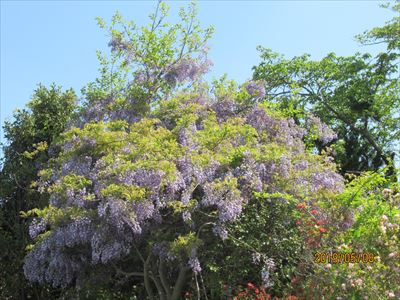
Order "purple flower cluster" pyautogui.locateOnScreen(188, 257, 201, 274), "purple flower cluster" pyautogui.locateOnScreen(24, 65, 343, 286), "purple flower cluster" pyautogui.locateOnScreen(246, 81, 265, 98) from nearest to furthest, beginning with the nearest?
"purple flower cluster" pyautogui.locateOnScreen(188, 257, 201, 274) < "purple flower cluster" pyautogui.locateOnScreen(24, 65, 343, 286) < "purple flower cluster" pyautogui.locateOnScreen(246, 81, 265, 98)

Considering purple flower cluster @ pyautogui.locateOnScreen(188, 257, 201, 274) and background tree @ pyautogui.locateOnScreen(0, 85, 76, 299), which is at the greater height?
background tree @ pyautogui.locateOnScreen(0, 85, 76, 299)

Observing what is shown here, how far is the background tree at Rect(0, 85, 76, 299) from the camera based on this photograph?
37.6ft

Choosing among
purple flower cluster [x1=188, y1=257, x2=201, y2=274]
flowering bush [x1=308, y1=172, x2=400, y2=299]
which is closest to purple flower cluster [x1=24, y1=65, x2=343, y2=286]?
purple flower cluster [x1=188, y1=257, x2=201, y2=274]

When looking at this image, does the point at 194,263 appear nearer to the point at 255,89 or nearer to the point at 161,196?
the point at 161,196

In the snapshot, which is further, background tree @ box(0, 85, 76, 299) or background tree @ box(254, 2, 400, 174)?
background tree @ box(254, 2, 400, 174)

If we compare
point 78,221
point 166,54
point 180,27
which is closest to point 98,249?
point 78,221

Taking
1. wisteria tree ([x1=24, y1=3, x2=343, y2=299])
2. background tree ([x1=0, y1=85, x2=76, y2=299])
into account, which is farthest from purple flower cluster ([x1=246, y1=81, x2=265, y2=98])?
background tree ([x1=0, y1=85, x2=76, y2=299])

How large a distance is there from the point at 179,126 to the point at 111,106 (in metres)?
3.20
